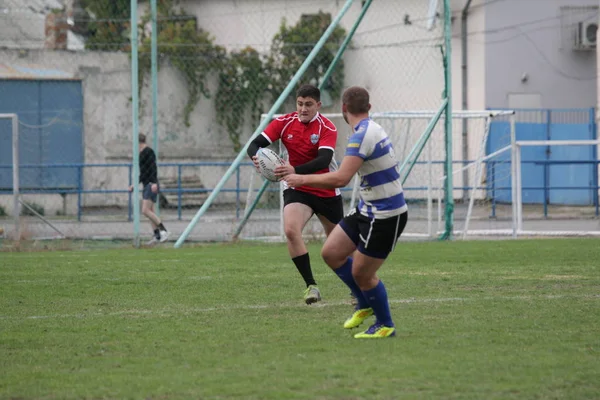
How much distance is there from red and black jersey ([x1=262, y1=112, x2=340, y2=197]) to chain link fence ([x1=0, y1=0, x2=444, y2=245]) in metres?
14.1

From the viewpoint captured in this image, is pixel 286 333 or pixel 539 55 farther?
pixel 539 55

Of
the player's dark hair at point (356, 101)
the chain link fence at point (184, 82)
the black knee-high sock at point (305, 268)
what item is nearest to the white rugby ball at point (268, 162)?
the black knee-high sock at point (305, 268)

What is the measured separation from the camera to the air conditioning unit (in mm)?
29672

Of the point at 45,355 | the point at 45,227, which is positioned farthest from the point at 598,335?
the point at 45,227

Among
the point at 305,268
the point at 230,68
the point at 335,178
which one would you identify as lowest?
the point at 305,268

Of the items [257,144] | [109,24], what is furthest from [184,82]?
[257,144]

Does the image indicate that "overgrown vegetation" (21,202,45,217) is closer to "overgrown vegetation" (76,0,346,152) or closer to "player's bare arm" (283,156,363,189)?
"overgrown vegetation" (76,0,346,152)

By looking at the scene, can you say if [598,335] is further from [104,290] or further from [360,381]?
[104,290]

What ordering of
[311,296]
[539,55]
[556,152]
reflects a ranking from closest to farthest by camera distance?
1. [311,296]
2. [556,152]
3. [539,55]

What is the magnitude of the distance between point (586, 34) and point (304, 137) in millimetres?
22891

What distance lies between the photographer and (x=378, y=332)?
6.66 metres

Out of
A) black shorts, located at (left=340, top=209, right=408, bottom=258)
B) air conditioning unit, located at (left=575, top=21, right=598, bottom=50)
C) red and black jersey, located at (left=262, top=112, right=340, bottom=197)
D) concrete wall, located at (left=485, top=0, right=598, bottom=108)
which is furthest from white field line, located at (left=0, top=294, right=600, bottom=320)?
air conditioning unit, located at (left=575, top=21, right=598, bottom=50)

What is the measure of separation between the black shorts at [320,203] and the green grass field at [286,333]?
0.77 meters

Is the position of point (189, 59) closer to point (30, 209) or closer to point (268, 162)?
point (30, 209)
